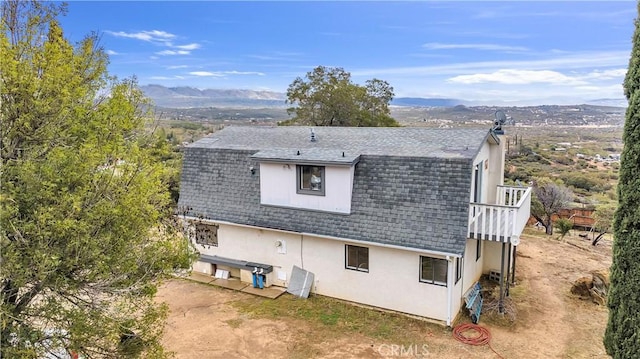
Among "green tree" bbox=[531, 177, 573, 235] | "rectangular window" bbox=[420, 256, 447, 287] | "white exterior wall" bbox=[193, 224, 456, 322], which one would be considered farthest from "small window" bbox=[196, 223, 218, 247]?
"green tree" bbox=[531, 177, 573, 235]

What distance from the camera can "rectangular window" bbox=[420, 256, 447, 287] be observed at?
10445 millimetres

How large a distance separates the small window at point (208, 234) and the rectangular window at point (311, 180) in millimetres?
3594

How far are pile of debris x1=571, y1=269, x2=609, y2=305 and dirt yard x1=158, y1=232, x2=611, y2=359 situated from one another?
1.06 ft

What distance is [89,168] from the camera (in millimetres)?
4973

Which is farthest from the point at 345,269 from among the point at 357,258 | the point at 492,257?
the point at 492,257

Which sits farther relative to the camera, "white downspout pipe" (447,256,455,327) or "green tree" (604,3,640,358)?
"white downspout pipe" (447,256,455,327)

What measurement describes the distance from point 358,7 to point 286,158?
1025 centimetres

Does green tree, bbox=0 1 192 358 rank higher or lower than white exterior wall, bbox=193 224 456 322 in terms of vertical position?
higher

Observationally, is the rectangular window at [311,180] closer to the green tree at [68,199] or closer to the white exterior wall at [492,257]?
the white exterior wall at [492,257]

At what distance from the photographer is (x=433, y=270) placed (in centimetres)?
1057

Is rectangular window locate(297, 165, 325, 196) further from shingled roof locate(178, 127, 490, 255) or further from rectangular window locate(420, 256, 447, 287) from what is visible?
rectangular window locate(420, 256, 447, 287)

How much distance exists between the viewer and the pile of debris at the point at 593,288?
11859 millimetres

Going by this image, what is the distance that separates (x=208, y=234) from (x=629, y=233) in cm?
1156

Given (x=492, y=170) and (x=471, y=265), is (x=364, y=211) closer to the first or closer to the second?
(x=471, y=265)
